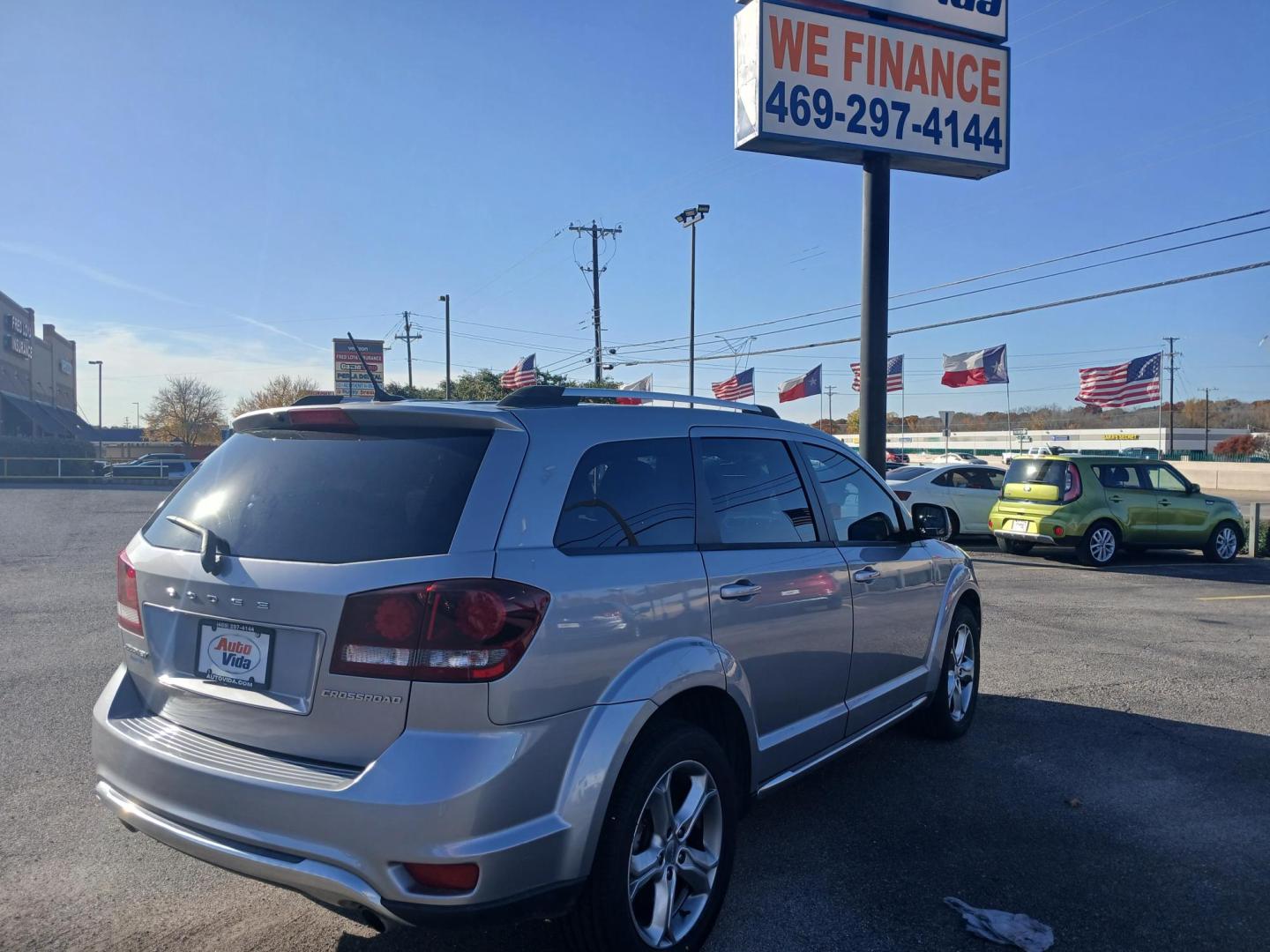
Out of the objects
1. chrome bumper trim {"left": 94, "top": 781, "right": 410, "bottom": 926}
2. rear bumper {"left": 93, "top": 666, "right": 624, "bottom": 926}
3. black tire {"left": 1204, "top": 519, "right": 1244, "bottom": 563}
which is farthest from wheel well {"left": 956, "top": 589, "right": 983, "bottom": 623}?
black tire {"left": 1204, "top": 519, "right": 1244, "bottom": 563}

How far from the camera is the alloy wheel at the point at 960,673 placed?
18.3 feet

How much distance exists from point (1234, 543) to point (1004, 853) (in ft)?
48.6

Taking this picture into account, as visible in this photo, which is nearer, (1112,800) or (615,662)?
(615,662)

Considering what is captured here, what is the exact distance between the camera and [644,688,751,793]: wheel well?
336 centimetres

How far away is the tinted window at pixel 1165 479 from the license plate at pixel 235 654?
15.8 m

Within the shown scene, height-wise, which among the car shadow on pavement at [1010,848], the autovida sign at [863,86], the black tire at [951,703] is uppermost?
the autovida sign at [863,86]

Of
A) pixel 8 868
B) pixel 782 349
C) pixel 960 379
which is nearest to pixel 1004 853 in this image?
pixel 8 868

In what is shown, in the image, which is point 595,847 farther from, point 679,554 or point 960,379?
point 960,379

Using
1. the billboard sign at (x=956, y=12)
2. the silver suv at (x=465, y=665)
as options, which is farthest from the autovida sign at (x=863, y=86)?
the silver suv at (x=465, y=665)

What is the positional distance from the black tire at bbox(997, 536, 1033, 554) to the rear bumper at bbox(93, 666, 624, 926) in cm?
1526

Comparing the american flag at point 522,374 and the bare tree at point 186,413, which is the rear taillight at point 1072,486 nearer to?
the american flag at point 522,374

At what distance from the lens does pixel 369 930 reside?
343cm

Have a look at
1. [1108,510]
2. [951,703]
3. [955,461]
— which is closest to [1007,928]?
[951,703]

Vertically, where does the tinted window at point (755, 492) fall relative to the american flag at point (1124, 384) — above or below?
below
